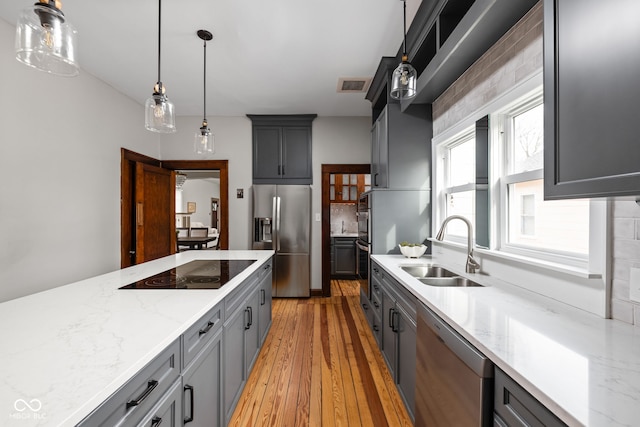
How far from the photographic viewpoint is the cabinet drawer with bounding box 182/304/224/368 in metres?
1.19

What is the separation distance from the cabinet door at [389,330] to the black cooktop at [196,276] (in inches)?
45.9

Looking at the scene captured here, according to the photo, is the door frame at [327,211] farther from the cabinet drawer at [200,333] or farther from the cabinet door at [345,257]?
the cabinet drawer at [200,333]

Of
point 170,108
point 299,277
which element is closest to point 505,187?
point 170,108

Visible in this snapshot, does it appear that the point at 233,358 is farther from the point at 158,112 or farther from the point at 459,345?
the point at 158,112

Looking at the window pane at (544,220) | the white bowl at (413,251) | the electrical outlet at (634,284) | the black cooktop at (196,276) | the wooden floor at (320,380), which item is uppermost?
A: the window pane at (544,220)

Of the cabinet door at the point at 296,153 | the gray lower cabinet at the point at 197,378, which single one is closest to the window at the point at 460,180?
the gray lower cabinet at the point at 197,378

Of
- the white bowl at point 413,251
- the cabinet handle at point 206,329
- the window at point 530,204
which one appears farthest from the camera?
the white bowl at point 413,251

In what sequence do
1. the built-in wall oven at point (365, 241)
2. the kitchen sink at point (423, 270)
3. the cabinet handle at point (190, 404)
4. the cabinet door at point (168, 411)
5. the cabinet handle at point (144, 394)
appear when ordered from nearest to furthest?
the cabinet handle at point (144, 394) < the cabinet door at point (168, 411) < the cabinet handle at point (190, 404) < the kitchen sink at point (423, 270) < the built-in wall oven at point (365, 241)

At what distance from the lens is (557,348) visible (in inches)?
36.9

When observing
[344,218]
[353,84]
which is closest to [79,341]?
[353,84]

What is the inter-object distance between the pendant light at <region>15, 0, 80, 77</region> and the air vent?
2817mm

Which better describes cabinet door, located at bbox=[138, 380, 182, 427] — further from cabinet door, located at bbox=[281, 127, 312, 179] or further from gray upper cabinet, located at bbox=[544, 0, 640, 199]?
cabinet door, located at bbox=[281, 127, 312, 179]

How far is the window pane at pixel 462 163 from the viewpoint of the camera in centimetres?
255

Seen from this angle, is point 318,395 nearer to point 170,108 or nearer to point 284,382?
point 284,382
